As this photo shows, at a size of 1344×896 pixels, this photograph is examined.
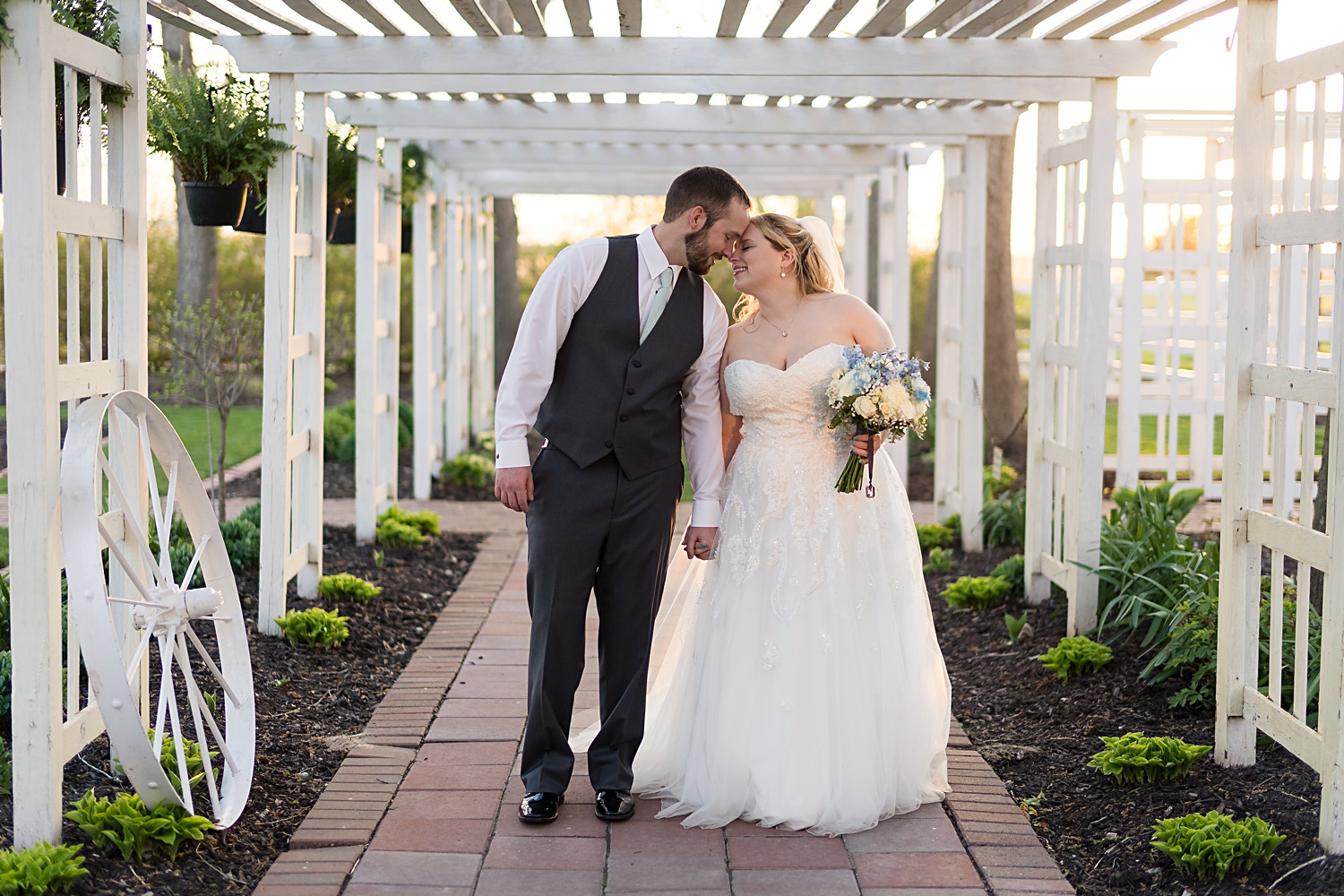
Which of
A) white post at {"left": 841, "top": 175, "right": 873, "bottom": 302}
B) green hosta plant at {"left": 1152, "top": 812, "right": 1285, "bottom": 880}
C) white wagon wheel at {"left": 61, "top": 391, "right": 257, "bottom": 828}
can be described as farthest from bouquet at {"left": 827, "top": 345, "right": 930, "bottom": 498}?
white post at {"left": 841, "top": 175, "right": 873, "bottom": 302}

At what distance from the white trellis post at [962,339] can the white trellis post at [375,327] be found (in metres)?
3.34

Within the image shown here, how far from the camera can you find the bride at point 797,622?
3.51 metres

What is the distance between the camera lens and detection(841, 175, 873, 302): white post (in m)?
9.97

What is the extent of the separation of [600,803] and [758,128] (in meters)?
4.48

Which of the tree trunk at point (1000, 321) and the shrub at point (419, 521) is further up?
the tree trunk at point (1000, 321)

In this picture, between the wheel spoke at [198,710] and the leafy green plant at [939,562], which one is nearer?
the wheel spoke at [198,710]

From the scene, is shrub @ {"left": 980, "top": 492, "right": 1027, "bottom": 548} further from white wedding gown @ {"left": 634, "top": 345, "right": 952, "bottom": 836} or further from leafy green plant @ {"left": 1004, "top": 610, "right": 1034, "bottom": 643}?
white wedding gown @ {"left": 634, "top": 345, "right": 952, "bottom": 836}

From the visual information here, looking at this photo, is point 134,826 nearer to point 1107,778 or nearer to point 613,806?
point 613,806

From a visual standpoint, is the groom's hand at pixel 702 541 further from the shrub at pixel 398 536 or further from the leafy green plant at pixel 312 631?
the shrub at pixel 398 536

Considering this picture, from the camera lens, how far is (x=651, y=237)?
135 inches

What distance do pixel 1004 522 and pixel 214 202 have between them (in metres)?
4.58

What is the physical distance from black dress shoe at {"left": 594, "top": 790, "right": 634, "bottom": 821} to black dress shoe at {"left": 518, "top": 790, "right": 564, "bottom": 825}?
117 millimetres

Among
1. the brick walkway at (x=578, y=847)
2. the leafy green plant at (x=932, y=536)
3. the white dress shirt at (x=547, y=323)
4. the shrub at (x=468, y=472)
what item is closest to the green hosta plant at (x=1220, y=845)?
the brick walkway at (x=578, y=847)

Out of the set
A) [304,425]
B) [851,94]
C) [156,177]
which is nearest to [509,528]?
[304,425]
